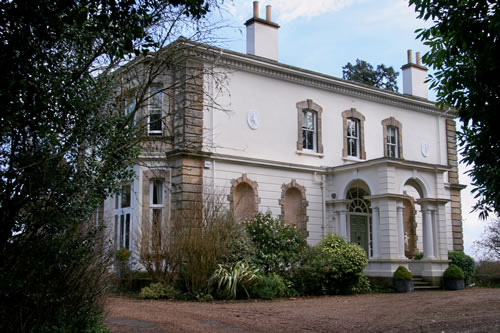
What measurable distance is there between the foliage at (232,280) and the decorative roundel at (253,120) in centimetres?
599

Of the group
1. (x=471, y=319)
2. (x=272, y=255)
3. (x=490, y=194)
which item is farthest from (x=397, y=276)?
(x=490, y=194)

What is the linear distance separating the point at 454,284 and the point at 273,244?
7360 millimetres

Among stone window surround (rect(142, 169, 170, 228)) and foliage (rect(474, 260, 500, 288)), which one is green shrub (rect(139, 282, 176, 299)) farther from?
foliage (rect(474, 260, 500, 288))

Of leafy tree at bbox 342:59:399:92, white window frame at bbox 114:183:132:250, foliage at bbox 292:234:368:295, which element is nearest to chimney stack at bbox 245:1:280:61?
white window frame at bbox 114:183:132:250

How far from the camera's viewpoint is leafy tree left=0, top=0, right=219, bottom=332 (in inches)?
229

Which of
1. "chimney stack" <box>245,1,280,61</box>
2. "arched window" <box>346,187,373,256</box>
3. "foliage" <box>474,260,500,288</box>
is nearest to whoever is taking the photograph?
"chimney stack" <box>245,1,280,61</box>

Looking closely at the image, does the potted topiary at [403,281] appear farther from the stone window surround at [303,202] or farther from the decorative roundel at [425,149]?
the decorative roundel at [425,149]

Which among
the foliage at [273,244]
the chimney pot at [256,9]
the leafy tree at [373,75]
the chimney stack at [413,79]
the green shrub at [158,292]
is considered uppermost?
the leafy tree at [373,75]

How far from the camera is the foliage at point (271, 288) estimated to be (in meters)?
15.2

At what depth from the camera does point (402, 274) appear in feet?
61.1

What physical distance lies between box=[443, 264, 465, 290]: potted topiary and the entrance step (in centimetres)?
45

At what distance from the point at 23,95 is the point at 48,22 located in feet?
2.56

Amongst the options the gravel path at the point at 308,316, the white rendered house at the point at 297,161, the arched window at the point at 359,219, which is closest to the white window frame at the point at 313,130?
the white rendered house at the point at 297,161

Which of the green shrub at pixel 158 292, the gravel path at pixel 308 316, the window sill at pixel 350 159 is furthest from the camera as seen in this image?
the window sill at pixel 350 159
